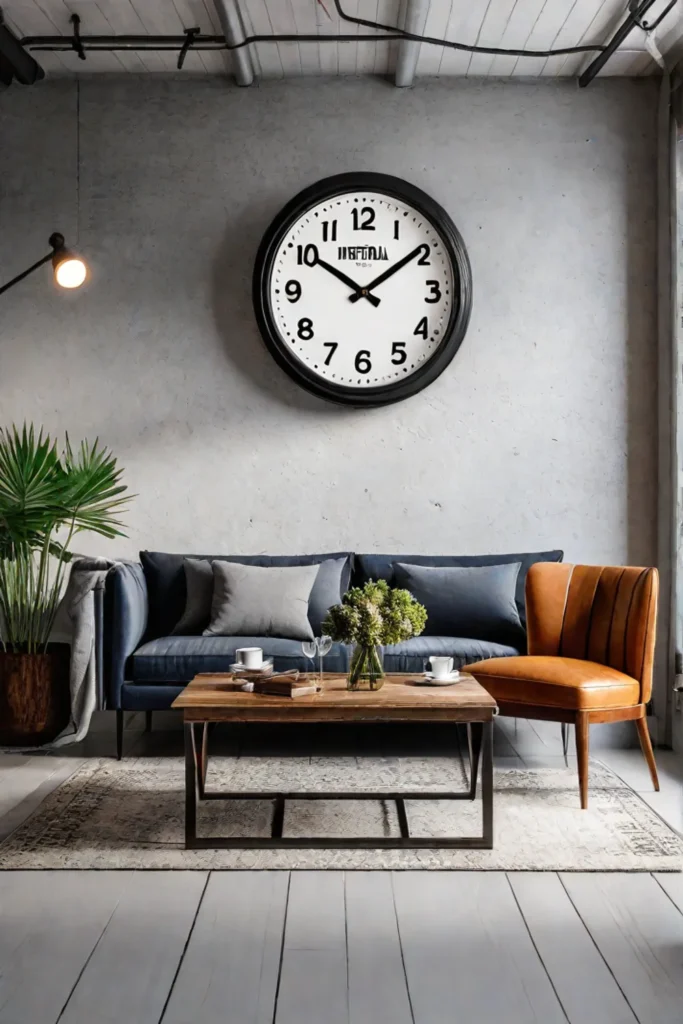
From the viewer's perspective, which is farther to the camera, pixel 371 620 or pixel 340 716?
pixel 371 620

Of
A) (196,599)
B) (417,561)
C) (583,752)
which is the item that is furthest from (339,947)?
(417,561)

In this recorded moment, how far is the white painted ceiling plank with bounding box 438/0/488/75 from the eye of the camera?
3.86 meters

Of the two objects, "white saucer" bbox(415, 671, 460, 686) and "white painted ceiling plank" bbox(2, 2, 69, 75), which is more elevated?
"white painted ceiling plank" bbox(2, 2, 69, 75)

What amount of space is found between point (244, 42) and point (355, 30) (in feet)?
1.57

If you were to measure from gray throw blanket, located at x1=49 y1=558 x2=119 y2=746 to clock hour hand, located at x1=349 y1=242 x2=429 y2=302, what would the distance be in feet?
5.61

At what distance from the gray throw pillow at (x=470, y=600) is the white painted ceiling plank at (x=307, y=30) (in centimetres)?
235

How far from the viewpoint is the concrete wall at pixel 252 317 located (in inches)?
175

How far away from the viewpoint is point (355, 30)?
13.4 ft

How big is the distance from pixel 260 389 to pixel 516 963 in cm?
302

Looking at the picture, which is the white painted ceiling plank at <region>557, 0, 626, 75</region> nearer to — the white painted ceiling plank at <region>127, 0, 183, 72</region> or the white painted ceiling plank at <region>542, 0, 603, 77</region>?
the white painted ceiling plank at <region>542, 0, 603, 77</region>

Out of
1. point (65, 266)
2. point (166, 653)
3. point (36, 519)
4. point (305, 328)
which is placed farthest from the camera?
point (305, 328)

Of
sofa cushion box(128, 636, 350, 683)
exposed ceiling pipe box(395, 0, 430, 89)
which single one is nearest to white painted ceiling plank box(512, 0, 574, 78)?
exposed ceiling pipe box(395, 0, 430, 89)

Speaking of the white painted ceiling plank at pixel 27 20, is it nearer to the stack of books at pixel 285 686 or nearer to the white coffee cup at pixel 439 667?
the stack of books at pixel 285 686

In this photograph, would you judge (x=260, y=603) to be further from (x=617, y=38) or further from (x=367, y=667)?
(x=617, y=38)
